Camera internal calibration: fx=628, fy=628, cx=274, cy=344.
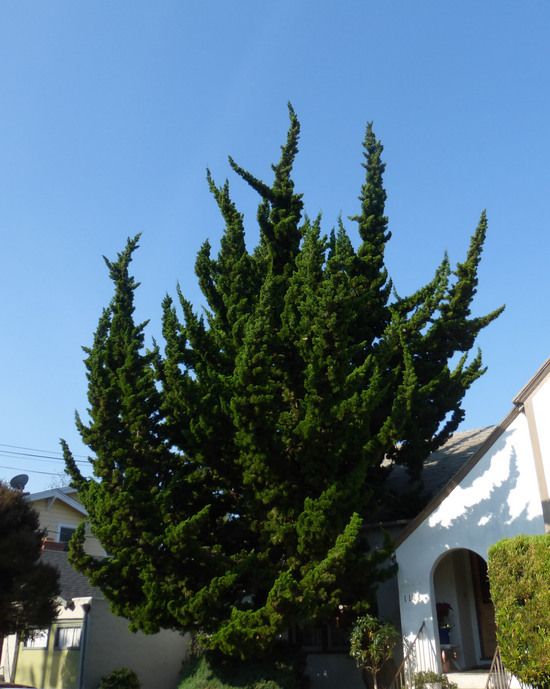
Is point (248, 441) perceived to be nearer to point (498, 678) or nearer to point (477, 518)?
point (477, 518)

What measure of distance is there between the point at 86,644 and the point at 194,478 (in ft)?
22.3

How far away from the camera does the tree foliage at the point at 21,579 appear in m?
15.2

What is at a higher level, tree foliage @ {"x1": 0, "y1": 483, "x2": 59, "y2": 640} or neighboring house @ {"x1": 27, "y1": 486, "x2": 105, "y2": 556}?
neighboring house @ {"x1": 27, "y1": 486, "x2": 105, "y2": 556}

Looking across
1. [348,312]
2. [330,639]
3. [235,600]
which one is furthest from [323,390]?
[330,639]

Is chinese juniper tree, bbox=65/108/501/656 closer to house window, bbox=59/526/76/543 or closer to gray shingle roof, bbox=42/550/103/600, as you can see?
gray shingle roof, bbox=42/550/103/600

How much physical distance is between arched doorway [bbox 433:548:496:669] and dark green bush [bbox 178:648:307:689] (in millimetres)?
3289

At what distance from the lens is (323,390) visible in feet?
41.0

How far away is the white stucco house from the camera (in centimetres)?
1259

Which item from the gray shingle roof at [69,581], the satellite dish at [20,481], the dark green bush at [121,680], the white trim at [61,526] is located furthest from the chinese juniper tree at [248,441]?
the white trim at [61,526]

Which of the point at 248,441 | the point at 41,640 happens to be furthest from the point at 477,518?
the point at 41,640

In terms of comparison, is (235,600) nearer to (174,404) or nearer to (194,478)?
(194,478)

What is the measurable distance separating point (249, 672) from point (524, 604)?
5.98 metres

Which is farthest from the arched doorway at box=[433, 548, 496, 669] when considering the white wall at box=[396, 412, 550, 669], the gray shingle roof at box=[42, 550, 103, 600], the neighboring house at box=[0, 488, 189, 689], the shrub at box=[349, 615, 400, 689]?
the gray shingle roof at box=[42, 550, 103, 600]

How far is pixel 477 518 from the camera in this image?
42.6 ft
